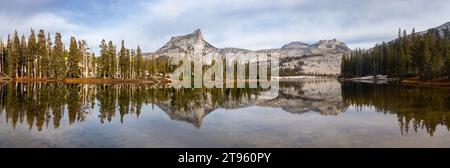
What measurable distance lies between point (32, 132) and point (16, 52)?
4316 inches

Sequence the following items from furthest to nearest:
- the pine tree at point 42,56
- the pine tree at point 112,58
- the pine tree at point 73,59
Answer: the pine tree at point 112,58 → the pine tree at point 73,59 → the pine tree at point 42,56

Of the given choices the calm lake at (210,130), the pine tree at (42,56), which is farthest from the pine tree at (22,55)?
the calm lake at (210,130)

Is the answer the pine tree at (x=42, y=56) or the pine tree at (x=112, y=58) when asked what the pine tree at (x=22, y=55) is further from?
the pine tree at (x=112, y=58)

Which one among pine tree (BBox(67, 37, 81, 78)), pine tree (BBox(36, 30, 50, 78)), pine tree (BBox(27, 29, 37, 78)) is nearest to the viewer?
pine tree (BBox(36, 30, 50, 78))

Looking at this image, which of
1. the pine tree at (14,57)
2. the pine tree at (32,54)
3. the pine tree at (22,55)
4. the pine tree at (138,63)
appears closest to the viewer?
the pine tree at (14,57)

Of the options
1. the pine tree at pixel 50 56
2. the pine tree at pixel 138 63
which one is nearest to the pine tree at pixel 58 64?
the pine tree at pixel 50 56

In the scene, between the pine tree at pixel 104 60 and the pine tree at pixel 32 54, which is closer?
the pine tree at pixel 32 54

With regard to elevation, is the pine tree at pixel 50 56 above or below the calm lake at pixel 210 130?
above

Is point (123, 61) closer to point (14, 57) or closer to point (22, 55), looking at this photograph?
point (22, 55)

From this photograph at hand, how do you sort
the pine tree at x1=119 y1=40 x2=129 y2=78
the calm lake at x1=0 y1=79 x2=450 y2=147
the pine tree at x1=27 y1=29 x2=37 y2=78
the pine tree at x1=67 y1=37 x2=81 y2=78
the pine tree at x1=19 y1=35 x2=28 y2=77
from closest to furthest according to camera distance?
the calm lake at x1=0 y1=79 x2=450 y2=147 < the pine tree at x1=27 y1=29 x2=37 y2=78 < the pine tree at x1=19 y1=35 x2=28 y2=77 < the pine tree at x1=67 y1=37 x2=81 y2=78 < the pine tree at x1=119 y1=40 x2=129 y2=78

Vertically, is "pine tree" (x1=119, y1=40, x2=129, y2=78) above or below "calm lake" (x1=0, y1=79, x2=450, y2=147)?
above

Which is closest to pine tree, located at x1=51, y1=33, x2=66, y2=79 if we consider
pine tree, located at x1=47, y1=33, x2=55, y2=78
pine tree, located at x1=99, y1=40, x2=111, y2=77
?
pine tree, located at x1=47, y1=33, x2=55, y2=78

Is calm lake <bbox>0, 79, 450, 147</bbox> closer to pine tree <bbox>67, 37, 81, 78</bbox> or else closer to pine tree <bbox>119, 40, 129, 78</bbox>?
pine tree <bbox>67, 37, 81, 78</bbox>
